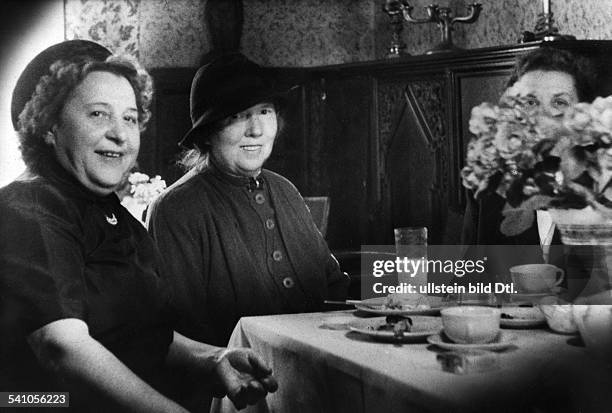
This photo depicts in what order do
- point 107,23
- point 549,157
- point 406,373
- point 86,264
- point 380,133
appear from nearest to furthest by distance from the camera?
point 406,373
point 549,157
point 86,264
point 107,23
point 380,133

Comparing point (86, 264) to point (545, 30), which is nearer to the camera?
point (86, 264)

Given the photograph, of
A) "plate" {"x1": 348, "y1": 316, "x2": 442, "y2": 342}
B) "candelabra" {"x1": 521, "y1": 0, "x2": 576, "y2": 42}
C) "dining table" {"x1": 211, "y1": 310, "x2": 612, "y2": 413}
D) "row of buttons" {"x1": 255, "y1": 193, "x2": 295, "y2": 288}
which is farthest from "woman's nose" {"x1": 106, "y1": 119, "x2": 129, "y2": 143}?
"candelabra" {"x1": 521, "y1": 0, "x2": 576, "y2": 42}

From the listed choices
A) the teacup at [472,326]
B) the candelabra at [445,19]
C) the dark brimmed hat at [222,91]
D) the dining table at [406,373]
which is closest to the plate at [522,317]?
the dining table at [406,373]

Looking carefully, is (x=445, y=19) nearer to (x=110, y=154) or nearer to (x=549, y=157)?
(x=549, y=157)

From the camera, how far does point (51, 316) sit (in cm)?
96

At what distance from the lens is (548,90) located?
1.18 metres

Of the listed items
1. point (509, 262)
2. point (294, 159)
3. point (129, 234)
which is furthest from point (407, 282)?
point (129, 234)

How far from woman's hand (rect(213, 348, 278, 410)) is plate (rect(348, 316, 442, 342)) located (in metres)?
0.16

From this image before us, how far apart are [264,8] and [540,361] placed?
0.75m

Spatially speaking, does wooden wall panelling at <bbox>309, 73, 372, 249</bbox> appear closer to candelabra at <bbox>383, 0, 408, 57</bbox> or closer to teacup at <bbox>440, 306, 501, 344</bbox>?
candelabra at <bbox>383, 0, 408, 57</bbox>

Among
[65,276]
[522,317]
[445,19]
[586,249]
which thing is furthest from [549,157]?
[445,19]

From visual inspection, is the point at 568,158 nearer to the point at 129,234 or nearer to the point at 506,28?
the point at 129,234

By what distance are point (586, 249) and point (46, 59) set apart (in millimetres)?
819

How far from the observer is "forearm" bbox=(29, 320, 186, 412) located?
0.97m
